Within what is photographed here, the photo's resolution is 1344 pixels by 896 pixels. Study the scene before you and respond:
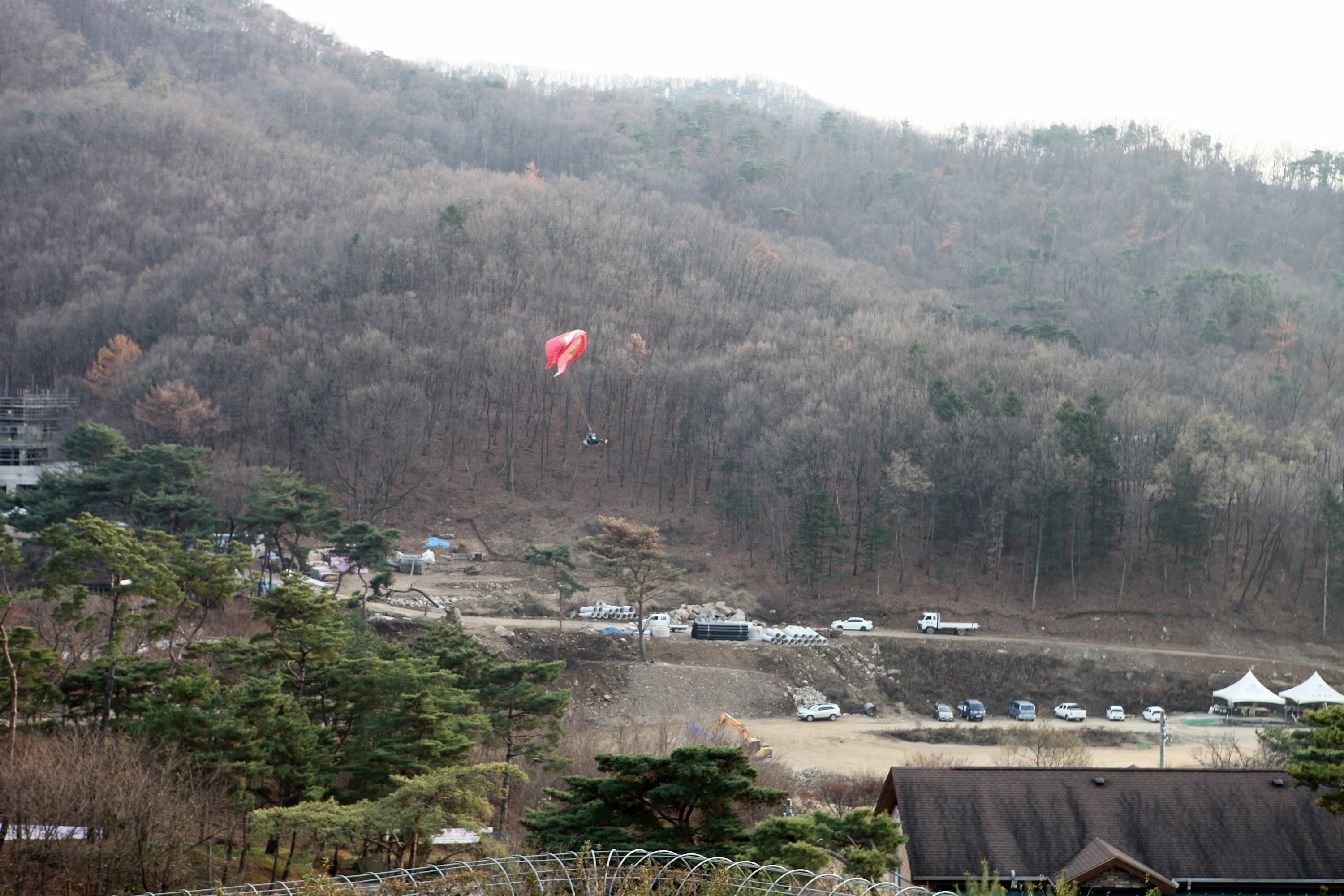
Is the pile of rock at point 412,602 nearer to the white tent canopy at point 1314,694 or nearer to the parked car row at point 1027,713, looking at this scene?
the parked car row at point 1027,713

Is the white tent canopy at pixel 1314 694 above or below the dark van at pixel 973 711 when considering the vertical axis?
above

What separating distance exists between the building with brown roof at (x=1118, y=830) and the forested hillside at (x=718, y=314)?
3266 centimetres

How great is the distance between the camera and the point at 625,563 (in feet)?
147

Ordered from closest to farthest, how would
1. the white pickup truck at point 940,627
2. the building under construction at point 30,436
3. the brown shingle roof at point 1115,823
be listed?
the brown shingle roof at point 1115,823 < the white pickup truck at point 940,627 < the building under construction at point 30,436

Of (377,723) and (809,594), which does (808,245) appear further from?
(377,723)

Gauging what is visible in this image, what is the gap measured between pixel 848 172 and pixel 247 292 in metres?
78.3

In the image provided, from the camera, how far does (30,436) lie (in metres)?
69.1

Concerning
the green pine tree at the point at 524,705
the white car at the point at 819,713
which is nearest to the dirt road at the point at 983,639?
the white car at the point at 819,713

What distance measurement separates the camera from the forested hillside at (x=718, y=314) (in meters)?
54.9

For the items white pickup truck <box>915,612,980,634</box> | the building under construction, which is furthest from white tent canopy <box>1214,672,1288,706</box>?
the building under construction

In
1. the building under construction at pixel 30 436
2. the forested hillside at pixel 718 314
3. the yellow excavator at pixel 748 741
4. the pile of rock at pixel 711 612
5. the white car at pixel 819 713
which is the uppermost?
the forested hillside at pixel 718 314

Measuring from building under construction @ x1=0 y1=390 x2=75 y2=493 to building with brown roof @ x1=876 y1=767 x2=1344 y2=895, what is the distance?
64744 millimetres

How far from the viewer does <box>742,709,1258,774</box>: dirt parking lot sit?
36.2 metres

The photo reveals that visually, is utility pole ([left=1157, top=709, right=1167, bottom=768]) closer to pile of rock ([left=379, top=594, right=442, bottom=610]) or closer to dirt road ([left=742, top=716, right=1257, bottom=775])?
dirt road ([left=742, top=716, right=1257, bottom=775])
